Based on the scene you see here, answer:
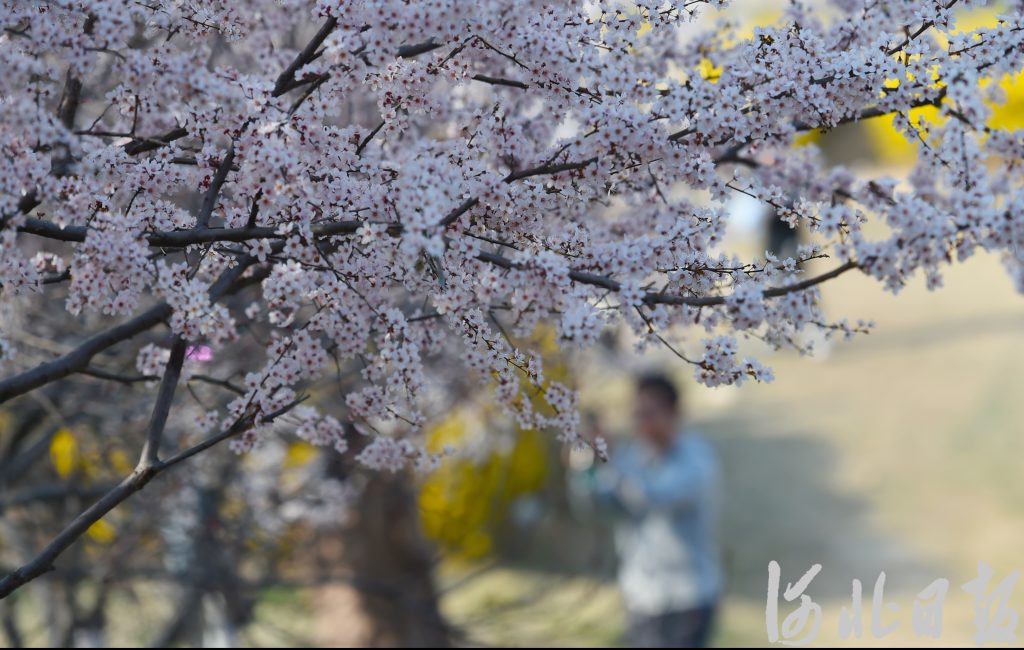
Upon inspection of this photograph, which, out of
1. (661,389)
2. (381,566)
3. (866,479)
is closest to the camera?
(661,389)

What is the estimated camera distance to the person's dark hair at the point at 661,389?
6043mm

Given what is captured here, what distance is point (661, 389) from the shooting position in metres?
6.06

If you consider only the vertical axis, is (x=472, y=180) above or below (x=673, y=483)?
below

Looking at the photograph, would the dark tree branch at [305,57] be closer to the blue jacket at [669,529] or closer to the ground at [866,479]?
the ground at [866,479]

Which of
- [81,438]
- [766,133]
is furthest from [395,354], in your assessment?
[81,438]

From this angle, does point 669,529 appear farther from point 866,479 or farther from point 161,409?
point 866,479

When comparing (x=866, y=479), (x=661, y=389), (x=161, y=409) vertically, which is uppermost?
(x=866, y=479)

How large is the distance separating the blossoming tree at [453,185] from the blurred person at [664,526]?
3.14 meters

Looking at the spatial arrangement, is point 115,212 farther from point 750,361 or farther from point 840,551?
point 840,551

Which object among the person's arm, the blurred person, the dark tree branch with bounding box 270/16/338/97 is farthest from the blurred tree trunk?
the dark tree branch with bounding box 270/16/338/97

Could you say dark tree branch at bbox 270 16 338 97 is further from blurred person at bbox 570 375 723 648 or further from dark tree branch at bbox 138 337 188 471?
blurred person at bbox 570 375 723 648

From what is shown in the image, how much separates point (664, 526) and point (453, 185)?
3.84 m
